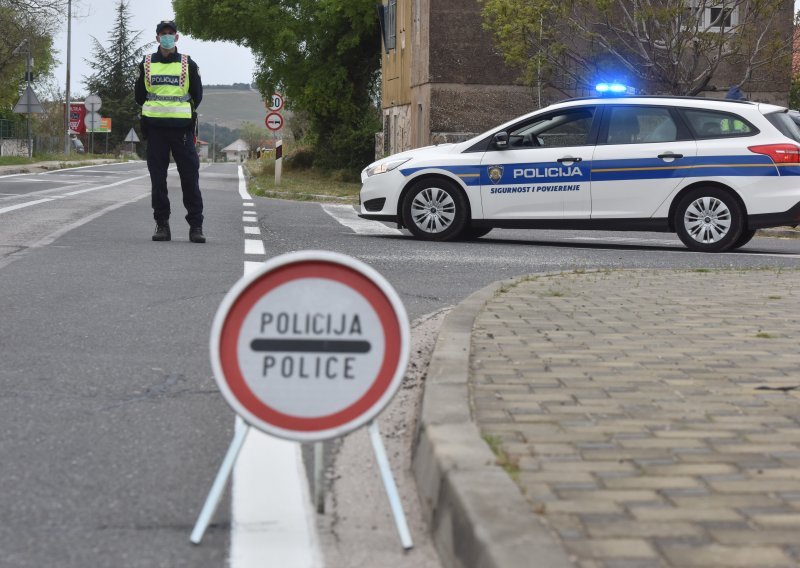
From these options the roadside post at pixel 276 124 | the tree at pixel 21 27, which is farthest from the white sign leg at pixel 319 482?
the tree at pixel 21 27

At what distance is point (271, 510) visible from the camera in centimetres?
407

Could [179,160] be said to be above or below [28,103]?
below

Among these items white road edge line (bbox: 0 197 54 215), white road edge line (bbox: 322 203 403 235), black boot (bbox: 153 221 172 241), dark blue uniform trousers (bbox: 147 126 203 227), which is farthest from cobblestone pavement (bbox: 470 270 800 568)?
white road edge line (bbox: 0 197 54 215)

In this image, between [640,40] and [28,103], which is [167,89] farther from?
[28,103]

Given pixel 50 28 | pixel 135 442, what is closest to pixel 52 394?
pixel 135 442

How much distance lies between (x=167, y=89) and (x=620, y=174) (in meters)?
4.88

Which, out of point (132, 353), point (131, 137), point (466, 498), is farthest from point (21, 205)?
point (131, 137)

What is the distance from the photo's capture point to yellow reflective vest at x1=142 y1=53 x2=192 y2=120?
1200 centimetres

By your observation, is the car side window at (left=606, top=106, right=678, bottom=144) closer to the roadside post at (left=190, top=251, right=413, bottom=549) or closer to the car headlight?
the car headlight

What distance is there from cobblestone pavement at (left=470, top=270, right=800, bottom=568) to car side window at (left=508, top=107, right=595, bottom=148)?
20.6 ft

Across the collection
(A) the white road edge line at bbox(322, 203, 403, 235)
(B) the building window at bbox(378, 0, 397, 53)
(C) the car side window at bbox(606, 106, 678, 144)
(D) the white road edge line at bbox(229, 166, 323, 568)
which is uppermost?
(B) the building window at bbox(378, 0, 397, 53)

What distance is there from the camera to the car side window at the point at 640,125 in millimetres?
14430

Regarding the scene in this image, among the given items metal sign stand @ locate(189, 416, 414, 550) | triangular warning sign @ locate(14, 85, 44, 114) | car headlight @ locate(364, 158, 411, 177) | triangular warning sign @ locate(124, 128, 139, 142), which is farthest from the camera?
triangular warning sign @ locate(124, 128, 139, 142)

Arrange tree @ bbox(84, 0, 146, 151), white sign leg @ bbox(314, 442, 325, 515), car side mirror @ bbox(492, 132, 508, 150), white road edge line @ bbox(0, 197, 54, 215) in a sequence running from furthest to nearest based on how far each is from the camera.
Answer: tree @ bbox(84, 0, 146, 151) → white road edge line @ bbox(0, 197, 54, 215) → car side mirror @ bbox(492, 132, 508, 150) → white sign leg @ bbox(314, 442, 325, 515)
